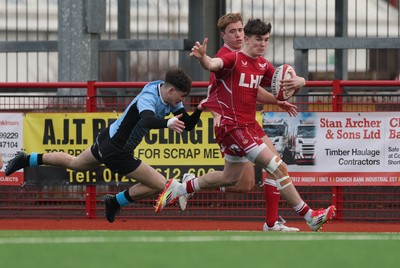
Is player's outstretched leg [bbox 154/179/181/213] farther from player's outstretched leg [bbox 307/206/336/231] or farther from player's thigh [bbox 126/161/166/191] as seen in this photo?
player's outstretched leg [bbox 307/206/336/231]

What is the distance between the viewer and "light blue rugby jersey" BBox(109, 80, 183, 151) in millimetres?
11609

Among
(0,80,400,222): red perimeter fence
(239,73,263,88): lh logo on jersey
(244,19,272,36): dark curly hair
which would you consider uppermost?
(244,19,272,36): dark curly hair

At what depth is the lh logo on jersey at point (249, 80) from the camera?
11578 millimetres

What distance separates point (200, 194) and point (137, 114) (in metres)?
3.35

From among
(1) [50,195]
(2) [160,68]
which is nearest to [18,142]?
(1) [50,195]

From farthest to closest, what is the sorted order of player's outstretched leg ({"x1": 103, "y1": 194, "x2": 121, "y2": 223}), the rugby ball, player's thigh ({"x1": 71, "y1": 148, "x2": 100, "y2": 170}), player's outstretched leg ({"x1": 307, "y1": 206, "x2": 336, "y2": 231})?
player's outstretched leg ({"x1": 103, "y1": 194, "x2": 121, "y2": 223}) < player's thigh ({"x1": 71, "y1": 148, "x2": 100, "y2": 170}) < the rugby ball < player's outstretched leg ({"x1": 307, "y1": 206, "x2": 336, "y2": 231})

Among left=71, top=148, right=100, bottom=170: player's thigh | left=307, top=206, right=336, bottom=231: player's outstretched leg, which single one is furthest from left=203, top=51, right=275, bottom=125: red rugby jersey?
left=71, top=148, right=100, bottom=170: player's thigh

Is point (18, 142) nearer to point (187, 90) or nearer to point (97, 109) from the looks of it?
point (97, 109)

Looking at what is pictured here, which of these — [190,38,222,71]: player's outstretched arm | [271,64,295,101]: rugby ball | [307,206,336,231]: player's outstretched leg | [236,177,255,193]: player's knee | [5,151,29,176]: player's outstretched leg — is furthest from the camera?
[5,151,29,176]: player's outstretched leg

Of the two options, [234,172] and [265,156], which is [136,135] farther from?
[265,156]

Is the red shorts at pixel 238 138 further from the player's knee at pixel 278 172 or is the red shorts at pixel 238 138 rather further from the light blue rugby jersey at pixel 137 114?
the light blue rugby jersey at pixel 137 114

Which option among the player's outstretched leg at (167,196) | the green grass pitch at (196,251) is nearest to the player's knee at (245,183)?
the player's outstretched leg at (167,196)

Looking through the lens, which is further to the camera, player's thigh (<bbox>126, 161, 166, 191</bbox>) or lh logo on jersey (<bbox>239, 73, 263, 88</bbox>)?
player's thigh (<bbox>126, 161, 166, 191</bbox>)

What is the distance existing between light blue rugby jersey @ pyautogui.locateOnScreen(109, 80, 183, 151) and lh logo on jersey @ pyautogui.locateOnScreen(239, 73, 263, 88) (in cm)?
71
